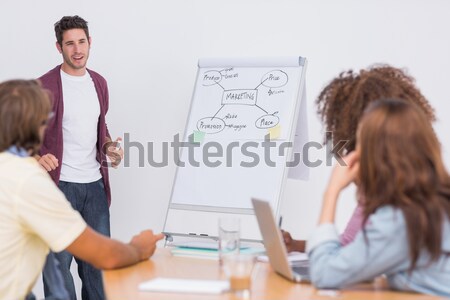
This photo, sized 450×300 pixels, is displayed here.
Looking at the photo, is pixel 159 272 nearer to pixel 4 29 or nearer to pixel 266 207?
pixel 266 207

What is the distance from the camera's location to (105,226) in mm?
3777

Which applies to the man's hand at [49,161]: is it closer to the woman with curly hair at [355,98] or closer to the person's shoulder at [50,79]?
the person's shoulder at [50,79]

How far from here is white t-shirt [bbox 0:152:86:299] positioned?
1830 mm

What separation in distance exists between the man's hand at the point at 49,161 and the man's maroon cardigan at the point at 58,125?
7 cm

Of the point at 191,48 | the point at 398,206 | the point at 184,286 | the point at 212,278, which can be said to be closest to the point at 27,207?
the point at 184,286

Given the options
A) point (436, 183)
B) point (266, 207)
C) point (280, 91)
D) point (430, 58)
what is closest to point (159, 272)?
point (266, 207)

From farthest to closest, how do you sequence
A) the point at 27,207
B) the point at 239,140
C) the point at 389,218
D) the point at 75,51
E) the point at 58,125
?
1. the point at 75,51
2. the point at 58,125
3. the point at 239,140
4. the point at 27,207
5. the point at 389,218

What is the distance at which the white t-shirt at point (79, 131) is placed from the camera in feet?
11.9

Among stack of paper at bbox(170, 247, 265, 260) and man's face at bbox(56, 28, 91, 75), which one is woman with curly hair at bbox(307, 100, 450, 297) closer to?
stack of paper at bbox(170, 247, 265, 260)

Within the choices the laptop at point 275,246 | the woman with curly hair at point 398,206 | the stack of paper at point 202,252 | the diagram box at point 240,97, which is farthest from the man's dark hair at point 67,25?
the woman with curly hair at point 398,206

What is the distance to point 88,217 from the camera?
12.2 ft

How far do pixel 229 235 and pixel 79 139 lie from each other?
1648mm

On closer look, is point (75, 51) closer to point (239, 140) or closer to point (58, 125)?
point (58, 125)

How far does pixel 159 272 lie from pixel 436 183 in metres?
0.87
